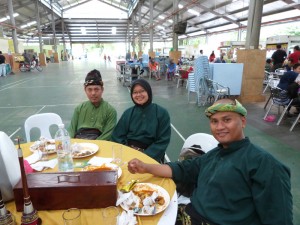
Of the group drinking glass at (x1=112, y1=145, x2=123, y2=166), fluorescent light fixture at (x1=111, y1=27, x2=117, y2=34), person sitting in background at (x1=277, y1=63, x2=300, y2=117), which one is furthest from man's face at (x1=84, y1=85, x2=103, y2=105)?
fluorescent light fixture at (x1=111, y1=27, x2=117, y2=34)

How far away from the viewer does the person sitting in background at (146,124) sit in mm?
2160

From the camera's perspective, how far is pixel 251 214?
1111mm

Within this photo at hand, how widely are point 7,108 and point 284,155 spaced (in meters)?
6.42

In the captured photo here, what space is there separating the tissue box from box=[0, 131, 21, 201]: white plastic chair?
5cm

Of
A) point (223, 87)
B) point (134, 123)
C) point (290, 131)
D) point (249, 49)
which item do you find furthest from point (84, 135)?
point (249, 49)

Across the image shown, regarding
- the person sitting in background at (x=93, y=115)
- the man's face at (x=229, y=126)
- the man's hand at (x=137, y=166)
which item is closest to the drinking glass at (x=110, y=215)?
the man's hand at (x=137, y=166)

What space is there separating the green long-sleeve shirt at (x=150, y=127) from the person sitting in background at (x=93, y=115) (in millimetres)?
336

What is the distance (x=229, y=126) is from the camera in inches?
48.4

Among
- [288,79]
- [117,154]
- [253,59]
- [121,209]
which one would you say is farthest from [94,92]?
[253,59]

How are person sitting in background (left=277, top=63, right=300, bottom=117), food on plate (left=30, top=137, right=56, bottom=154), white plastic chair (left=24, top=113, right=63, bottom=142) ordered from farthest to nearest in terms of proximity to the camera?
person sitting in background (left=277, top=63, right=300, bottom=117) → white plastic chair (left=24, top=113, right=63, bottom=142) → food on plate (left=30, top=137, right=56, bottom=154)

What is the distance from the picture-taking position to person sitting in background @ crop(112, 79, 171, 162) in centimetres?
216

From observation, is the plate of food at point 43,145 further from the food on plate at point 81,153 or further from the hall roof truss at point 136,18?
the hall roof truss at point 136,18

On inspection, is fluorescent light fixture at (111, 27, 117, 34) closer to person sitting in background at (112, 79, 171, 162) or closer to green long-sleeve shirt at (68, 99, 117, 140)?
green long-sleeve shirt at (68, 99, 117, 140)

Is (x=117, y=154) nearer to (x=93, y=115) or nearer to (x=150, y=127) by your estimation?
(x=150, y=127)
